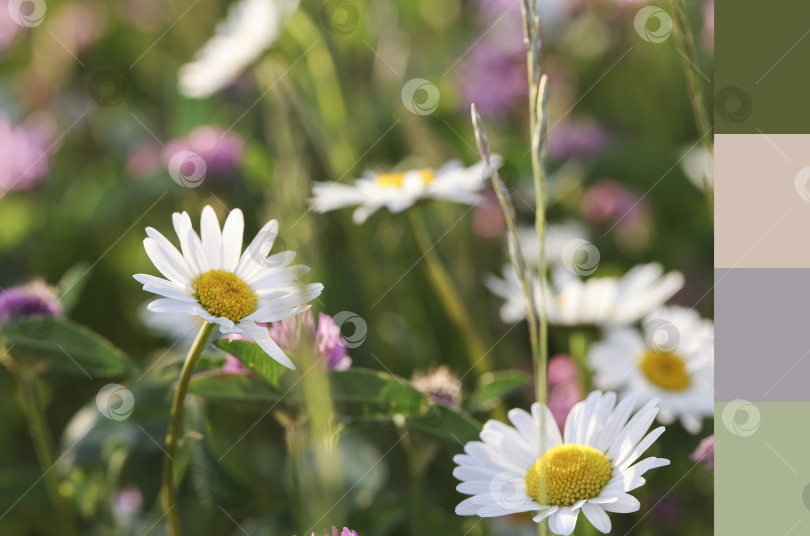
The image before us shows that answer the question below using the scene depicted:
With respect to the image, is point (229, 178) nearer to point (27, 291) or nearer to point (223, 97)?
point (27, 291)

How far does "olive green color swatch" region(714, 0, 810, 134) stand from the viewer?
67 cm

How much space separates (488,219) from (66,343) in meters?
0.68

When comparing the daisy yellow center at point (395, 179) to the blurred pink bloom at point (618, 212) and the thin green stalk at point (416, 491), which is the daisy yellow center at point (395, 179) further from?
the blurred pink bloom at point (618, 212)

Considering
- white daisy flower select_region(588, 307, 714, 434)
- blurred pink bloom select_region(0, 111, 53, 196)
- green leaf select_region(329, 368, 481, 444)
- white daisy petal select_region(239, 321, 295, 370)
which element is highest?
blurred pink bloom select_region(0, 111, 53, 196)

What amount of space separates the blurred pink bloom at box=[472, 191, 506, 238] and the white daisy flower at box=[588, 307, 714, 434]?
15.0 inches

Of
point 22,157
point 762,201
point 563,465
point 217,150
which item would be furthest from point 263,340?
point 22,157

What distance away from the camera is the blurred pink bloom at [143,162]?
120 centimetres

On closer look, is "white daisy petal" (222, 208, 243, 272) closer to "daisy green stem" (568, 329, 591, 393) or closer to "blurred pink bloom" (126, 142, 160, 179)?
"daisy green stem" (568, 329, 591, 393)

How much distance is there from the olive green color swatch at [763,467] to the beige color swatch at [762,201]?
98mm

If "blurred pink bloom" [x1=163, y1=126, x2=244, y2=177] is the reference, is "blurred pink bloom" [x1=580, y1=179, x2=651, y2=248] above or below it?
above

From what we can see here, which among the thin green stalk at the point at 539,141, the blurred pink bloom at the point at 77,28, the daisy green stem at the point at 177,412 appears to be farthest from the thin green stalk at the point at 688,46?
the blurred pink bloom at the point at 77,28

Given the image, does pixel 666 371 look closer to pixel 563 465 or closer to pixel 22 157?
pixel 563 465

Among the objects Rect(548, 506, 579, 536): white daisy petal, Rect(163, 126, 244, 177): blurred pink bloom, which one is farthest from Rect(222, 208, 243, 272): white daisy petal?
Rect(163, 126, 244, 177): blurred pink bloom

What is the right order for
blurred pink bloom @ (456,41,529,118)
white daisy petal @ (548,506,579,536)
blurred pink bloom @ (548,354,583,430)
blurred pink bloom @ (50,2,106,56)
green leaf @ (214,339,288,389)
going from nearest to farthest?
white daisy petal @ (548,506,579,536), green leaf @ (214,339,288,389), blurred pink bloom @ (548,354,583,430), blurred pink bloom @ (456,41,529,118), blurred pink bloom @ (50,2,106,56)
